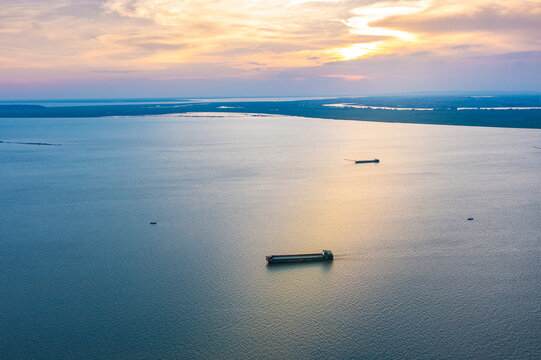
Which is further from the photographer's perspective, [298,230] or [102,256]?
[298,230]

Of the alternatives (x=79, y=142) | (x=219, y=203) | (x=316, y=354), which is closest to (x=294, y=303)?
(x=316, y=354)

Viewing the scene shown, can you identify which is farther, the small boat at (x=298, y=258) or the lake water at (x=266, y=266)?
the small boat at (x=298, y=258)

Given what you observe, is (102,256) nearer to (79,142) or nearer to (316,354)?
(316,354)

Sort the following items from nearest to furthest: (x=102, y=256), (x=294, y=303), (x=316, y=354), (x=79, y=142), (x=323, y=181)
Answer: (x=316, y=354), (x=294, y=303), (x=102, y=256), (x=323, y=181), (x=79, y=142)

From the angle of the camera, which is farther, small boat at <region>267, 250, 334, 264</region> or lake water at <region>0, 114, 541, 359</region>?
small boat at <region>267, 250, 334, 264</region>

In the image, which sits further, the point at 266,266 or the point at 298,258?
the point at 298,258

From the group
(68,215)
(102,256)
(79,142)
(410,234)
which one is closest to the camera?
(102,256)

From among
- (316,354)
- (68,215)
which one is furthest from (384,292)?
(68,215)

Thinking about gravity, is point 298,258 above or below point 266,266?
above
